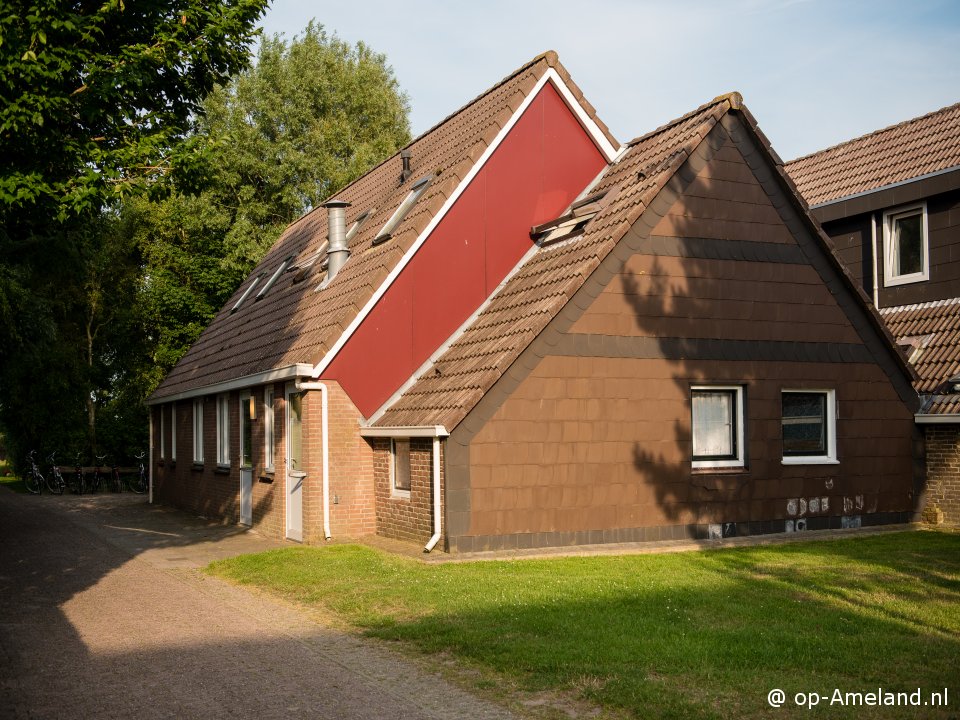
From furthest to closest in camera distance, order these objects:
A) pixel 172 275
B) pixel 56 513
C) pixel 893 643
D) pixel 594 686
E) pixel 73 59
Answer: pixel 172 275 < pixel 56 513 < pixel 73 59 < pixel 893 643 < pixel 594 686

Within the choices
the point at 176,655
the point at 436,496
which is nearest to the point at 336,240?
the point at 436,496

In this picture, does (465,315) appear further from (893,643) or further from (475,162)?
(893,643)

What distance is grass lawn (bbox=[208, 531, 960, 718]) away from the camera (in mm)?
7332

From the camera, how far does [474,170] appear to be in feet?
57.9

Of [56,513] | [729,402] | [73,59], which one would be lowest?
[56,513]

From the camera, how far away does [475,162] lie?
17.6 metres

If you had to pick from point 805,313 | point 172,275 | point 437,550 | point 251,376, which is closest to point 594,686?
point 437,550

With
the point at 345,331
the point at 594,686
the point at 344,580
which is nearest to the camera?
the point at 594,686

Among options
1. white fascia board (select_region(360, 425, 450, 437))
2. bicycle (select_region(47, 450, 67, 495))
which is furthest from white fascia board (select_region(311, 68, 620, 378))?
bicycle (select_region(47, 450, 67, 495))

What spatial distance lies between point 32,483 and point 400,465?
80.1 ft

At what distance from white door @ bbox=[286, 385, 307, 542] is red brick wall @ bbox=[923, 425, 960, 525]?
1064cm

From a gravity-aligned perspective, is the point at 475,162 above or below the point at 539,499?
above

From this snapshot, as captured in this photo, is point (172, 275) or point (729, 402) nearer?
point (729, 402)

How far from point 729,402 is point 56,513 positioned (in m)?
17.2
